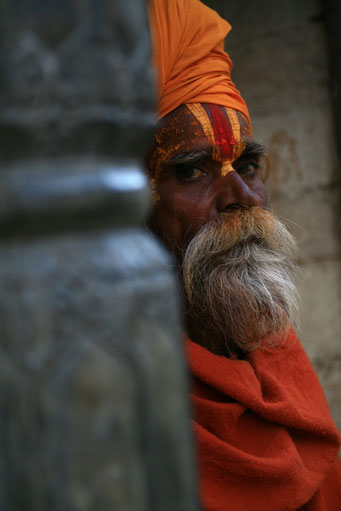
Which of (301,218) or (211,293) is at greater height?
(211,293)

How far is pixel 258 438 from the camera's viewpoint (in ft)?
4.37

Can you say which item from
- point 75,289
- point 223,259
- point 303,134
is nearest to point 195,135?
point 223,259

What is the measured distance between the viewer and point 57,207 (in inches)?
12.1

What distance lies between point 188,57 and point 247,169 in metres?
0.33

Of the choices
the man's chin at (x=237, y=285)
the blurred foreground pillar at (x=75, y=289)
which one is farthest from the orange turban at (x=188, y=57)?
the blurred foreground pillar at (x=75, y=289)

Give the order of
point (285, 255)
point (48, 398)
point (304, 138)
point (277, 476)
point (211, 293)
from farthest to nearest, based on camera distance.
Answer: point (304, 138)
point (285, 255)
point (211, 293)
point (277, 476)
point (48, 398)

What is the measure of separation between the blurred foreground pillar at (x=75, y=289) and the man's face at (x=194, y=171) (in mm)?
1059

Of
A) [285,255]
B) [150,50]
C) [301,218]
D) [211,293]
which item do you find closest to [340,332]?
[301,218]

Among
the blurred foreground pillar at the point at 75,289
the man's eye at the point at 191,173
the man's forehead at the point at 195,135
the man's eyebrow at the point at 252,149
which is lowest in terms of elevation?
the man's eye at the point at 191,173

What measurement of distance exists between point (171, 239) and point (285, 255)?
1.08ft

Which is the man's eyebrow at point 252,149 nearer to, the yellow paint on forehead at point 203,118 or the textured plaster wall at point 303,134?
the yellow paint on forehead at point 203,118

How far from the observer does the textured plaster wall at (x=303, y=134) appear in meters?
2.50

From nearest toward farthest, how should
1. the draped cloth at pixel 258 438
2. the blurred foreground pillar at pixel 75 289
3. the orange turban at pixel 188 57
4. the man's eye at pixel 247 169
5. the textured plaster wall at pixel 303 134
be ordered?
the blurred foreground pillar at pixel 75 289 → the draped cloth at pixel 258 438 → the orange turban at pixel 188 57 → the man's eye at pixel 247 169 → the textured plaster wall at pixel 303 134

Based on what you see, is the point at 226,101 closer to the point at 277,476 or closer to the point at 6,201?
the point at 277,476
